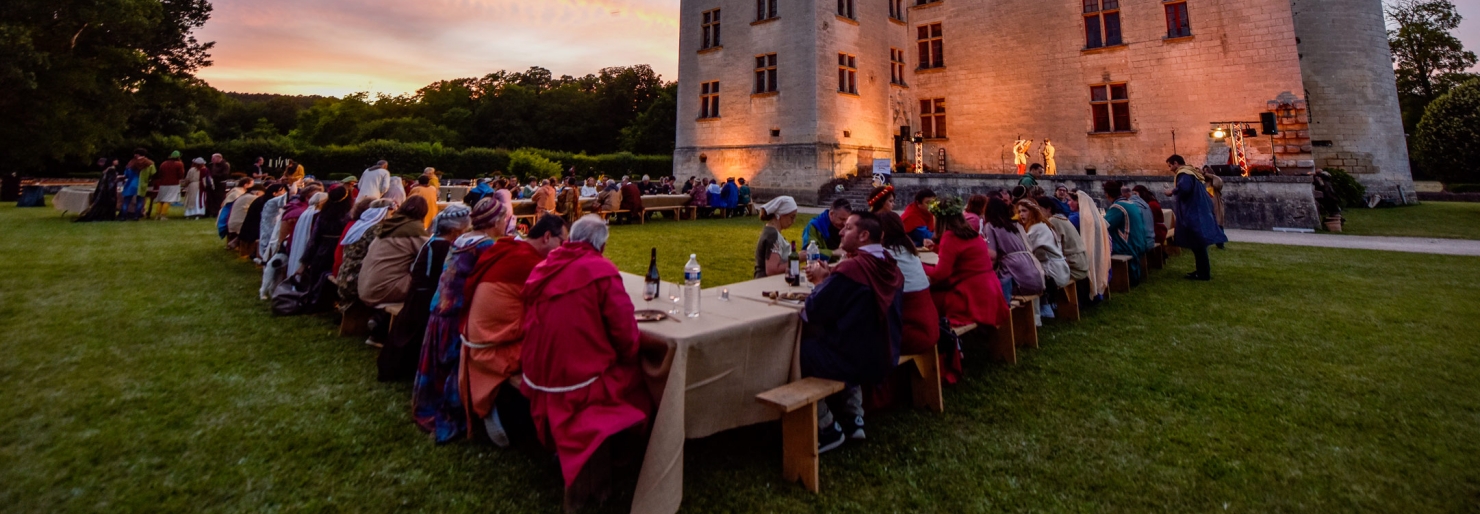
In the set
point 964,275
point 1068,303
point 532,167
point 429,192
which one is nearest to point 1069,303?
point 1068,303

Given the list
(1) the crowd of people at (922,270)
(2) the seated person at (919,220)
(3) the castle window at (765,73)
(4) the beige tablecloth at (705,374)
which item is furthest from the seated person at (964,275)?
(3) the castle window at (765,73)

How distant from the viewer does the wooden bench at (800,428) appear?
2.60 metres

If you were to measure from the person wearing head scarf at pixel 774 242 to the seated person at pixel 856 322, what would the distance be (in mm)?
1644

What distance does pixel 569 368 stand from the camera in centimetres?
240

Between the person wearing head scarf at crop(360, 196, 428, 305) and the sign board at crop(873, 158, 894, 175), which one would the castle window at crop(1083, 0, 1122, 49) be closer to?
the sign board at crop(873, 158, 894, 175)

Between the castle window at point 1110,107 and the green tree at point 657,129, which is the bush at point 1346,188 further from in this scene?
the green tree at point 657,129

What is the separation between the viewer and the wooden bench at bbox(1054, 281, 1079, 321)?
562cm

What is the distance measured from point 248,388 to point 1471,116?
136 feet

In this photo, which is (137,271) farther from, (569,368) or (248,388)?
(569,368)

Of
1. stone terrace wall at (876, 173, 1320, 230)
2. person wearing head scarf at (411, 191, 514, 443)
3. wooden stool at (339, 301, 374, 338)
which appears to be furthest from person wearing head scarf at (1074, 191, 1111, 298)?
wooden stool at (339, 301, 374, 338)

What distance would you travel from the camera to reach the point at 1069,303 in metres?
5.68

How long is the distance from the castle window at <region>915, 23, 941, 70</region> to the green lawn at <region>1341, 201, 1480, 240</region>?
13.2m

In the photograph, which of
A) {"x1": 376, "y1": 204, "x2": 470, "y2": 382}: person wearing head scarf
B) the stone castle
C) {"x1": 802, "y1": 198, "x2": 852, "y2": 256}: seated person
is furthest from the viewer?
the stone castle

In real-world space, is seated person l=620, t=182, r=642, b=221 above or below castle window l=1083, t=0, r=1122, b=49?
below
